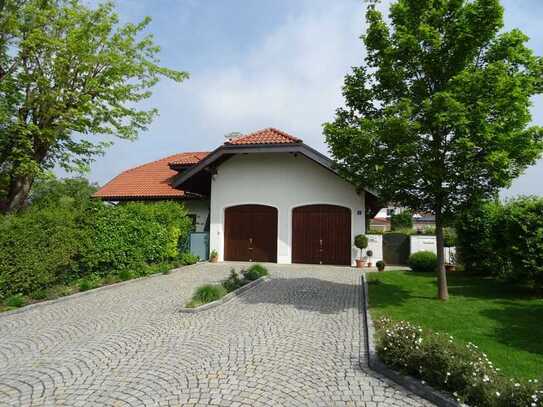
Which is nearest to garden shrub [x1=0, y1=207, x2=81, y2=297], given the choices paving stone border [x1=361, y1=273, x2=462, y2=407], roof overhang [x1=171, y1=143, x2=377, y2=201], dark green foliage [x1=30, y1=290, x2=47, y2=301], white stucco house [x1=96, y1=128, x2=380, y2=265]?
dark green foliage [x1=30, y1=290, x2=47, y2=301]

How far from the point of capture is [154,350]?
5.46 meters

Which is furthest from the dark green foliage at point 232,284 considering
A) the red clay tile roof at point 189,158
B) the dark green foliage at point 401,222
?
the dark green foliage at point 401,222

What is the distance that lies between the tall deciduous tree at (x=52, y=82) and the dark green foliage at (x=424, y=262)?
13761 millimetres

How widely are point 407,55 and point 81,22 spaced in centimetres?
1234

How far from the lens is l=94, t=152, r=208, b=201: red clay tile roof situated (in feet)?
64.2

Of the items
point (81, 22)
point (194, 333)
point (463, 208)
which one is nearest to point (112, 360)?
point (194, 333)

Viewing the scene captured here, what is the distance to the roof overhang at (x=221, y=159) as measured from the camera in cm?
1502

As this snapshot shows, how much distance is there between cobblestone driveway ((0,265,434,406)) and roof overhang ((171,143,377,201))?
733 centimetres

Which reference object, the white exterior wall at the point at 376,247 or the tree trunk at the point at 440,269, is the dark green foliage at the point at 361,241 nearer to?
the white exterior wall at the point at 376,247

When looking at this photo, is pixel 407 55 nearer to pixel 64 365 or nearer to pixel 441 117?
pixel 441 117

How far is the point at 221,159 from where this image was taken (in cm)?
1733

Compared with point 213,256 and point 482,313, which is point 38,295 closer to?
point 213,256

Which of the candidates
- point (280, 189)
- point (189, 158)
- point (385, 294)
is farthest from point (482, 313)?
point (189, 158)

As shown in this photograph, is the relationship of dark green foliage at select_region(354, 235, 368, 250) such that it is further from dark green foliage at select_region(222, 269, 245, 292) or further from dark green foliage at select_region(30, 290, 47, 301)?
dark green foliage at select_region(30, 290, 47, 301)
